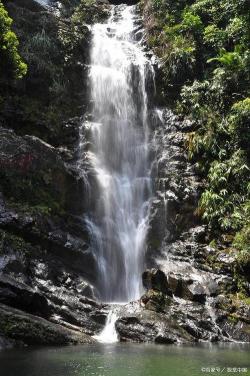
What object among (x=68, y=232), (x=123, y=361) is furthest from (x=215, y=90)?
(x=123, y=361)

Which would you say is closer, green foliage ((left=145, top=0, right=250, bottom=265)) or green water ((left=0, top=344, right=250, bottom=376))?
green water ((left=0, top=344, right=250, bottom=376))

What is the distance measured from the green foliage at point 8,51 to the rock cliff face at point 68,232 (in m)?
1.65

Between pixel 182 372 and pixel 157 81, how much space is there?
1960cm

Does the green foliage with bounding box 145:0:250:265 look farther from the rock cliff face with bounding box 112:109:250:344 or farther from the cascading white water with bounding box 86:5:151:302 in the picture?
the cascading white water with bounding box 86:5:151:302

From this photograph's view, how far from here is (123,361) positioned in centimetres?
978

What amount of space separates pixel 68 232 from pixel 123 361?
8.58m

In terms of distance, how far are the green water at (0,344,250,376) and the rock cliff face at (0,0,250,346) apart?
154 centimetres

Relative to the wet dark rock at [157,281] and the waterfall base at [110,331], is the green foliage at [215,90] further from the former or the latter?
the waterfall base at [110,331]

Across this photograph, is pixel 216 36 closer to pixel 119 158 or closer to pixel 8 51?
pixel 119 158

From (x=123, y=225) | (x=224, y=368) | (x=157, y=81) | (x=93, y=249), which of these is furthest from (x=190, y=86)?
(x=224, y=368)

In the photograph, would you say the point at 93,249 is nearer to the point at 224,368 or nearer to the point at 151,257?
the point at 151,257

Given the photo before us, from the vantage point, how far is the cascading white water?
59.0 ft

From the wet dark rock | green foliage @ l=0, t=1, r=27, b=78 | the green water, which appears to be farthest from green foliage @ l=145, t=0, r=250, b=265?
green foliage @ l=0, t=1, r=27, b=78

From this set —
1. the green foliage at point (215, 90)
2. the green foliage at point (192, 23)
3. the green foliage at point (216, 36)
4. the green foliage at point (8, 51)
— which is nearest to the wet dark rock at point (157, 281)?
the green foliage at point (215, 90)
